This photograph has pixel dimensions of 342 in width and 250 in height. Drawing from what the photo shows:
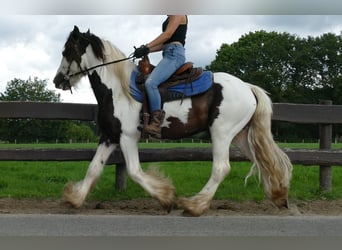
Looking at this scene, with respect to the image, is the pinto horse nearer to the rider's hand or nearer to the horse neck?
the horse neck

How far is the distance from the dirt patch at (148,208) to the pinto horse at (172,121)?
0.75ft

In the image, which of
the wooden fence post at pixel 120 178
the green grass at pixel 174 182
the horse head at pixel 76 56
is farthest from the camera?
the wooden fence post at pixel 120 178

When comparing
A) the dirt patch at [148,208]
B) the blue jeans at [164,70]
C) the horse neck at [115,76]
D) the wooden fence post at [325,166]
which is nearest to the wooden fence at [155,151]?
the wooden fence post at [325,166]

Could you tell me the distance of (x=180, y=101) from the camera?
6324mm

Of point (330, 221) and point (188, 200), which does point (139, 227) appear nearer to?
point (188, 200)

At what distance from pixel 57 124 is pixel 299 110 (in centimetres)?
5637

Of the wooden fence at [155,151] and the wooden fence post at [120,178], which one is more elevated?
the wooden fence at [155,151]

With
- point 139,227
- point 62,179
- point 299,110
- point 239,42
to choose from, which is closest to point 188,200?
point 139,227

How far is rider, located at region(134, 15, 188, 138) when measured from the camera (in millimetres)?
6168

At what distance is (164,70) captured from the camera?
20.6 feet

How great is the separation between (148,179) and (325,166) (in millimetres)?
3059

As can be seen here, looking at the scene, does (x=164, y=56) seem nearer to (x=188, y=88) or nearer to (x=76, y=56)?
(x=188, y=88)

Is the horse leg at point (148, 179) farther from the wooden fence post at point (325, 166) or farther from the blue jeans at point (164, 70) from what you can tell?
the wooden fence post at point (325, 166)

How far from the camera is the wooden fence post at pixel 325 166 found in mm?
7730
